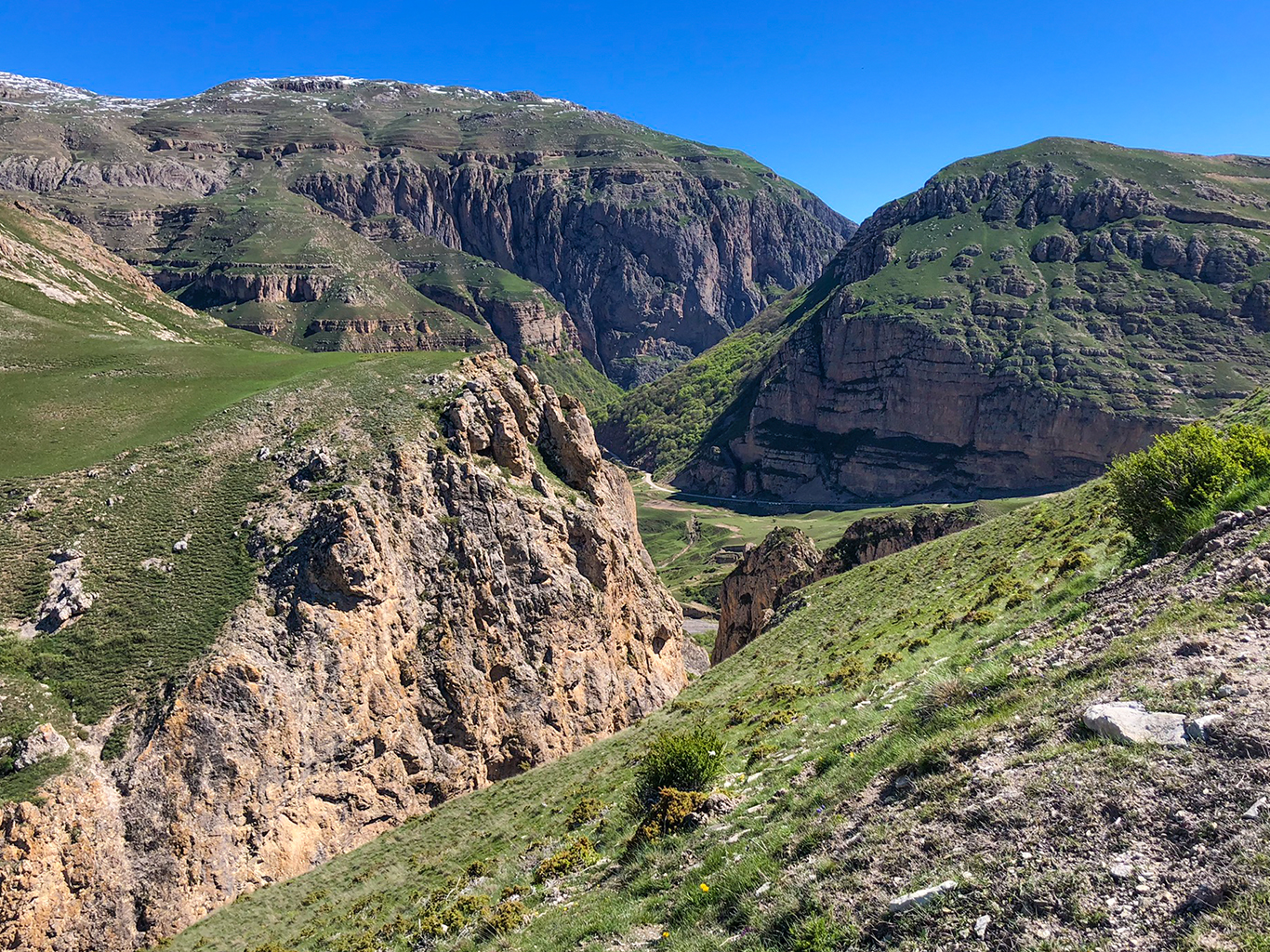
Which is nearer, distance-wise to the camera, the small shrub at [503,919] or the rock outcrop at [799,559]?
the small shrub at [503,919]

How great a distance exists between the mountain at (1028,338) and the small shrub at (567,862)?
156 m

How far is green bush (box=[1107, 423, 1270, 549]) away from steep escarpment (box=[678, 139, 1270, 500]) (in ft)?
476

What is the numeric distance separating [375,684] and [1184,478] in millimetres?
31260

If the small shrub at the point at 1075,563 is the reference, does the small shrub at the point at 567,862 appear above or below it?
below

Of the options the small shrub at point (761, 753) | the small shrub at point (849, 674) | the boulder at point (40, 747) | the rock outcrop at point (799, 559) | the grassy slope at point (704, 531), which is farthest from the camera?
the grassy slope at point (704, 531)

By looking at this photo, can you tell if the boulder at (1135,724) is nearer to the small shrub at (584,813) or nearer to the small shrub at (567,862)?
the small shrub at (567,862)

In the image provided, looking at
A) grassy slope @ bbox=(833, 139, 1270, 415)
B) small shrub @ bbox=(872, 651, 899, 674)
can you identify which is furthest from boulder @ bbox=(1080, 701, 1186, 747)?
grassy slope @ bbox=(833, 139, 1270, 415)

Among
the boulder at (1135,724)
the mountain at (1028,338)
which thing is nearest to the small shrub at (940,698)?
the boulder at (1135,724)

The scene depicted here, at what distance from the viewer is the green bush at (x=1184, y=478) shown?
14.7m

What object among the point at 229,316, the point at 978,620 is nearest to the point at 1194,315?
the point at 978,620

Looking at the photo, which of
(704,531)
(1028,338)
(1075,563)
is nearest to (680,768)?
(1075,563)

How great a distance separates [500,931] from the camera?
12.5 m

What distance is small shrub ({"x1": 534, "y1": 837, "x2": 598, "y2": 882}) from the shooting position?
47.8 ft

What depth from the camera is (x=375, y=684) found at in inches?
1326
